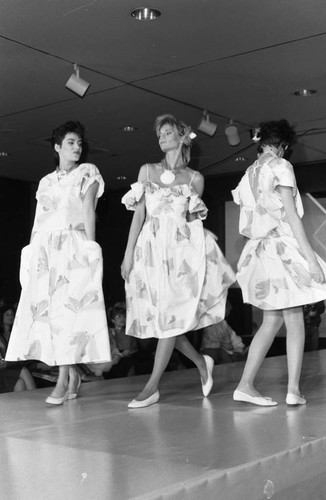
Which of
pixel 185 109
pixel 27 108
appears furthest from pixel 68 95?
pixel 185 109

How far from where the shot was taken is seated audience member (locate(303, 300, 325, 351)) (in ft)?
23.4

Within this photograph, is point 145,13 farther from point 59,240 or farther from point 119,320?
point 119,320

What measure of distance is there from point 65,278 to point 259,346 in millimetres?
798

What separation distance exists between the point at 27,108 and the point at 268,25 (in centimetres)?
219

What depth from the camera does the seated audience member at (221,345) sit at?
5949 mm

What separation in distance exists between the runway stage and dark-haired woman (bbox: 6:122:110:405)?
0.74 ft

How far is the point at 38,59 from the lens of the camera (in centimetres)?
425

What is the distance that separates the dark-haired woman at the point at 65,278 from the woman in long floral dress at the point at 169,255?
6.1 inches

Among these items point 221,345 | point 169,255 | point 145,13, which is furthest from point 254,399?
point 221,345

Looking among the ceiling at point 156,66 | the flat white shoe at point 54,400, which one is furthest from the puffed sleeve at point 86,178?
the ceiling at point 156,66

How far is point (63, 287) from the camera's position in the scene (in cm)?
278

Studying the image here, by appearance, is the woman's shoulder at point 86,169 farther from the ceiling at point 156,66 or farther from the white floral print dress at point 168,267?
the ceiling at point 156,66

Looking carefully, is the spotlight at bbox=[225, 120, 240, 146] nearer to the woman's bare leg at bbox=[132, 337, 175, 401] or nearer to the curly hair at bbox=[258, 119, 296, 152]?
the curly hair at bbox=[258, 119, 296, 152]

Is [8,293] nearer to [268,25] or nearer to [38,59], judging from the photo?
[38,59]
